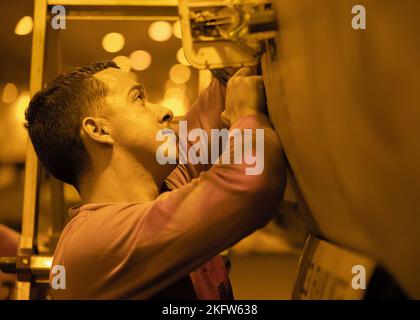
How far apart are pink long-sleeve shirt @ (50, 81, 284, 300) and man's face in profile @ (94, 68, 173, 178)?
13 cm

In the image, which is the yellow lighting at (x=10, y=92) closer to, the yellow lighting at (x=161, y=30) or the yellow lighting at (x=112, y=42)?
the yellow lighting at (x=112, y=42)

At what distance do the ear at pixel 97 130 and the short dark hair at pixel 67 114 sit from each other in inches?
0.8

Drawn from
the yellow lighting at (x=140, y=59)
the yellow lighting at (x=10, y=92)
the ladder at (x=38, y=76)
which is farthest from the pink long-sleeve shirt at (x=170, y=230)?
the yellow lighting at (x=10, y=92)

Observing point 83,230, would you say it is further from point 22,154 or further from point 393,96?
point 22,154

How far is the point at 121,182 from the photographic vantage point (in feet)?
3.23

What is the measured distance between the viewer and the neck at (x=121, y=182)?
98 centimetres

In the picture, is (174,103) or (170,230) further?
(174,103)

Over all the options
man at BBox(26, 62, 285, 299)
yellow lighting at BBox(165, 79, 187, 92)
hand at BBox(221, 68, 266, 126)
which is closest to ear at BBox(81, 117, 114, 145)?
man at BBox(26, 62, 285, 299)

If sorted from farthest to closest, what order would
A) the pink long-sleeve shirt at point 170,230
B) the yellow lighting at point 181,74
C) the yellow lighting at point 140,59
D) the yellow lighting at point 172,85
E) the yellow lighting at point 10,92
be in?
the yellow lighting at point 10,92 < the yellow lighting at point 172,85 < the yellow lighting at point 140,59 < the yellow lighting at point 181,74 < the pink long-sleeve shirt at point 170,230

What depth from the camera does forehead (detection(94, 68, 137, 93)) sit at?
1.01 metres

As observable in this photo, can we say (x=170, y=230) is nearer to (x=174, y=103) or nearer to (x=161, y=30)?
(x=161, y=30)

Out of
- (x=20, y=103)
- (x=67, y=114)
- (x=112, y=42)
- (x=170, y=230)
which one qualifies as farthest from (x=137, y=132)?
(x=20, y=103)

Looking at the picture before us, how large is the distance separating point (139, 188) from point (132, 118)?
13 centimetres
